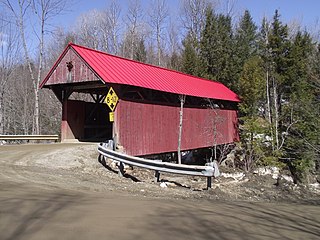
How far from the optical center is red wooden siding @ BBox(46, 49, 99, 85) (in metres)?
12.2

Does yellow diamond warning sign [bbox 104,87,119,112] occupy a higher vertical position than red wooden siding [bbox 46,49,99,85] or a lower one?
lower

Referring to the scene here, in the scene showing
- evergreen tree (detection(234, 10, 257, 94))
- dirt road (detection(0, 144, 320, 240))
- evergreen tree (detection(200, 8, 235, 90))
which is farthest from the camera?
evergreen tree (detection(234, 10, 257, 94))

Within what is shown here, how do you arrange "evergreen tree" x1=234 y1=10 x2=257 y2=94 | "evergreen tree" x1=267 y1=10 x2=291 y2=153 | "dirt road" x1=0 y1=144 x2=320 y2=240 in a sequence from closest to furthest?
1. "dirt road" x1=0 y1=144 x2=320 y2=240
2. "evergreen tree" x1=267 y1=10 x2=291 y2=153
3. "evergreen tree" x1=234 y1=10 x2=257 y2=94

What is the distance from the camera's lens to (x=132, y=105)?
12539 millimetres

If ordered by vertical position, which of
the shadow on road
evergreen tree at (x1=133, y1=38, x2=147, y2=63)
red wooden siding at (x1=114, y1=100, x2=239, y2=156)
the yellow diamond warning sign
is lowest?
the shadow on road

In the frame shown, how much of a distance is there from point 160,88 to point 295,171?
34.0ft

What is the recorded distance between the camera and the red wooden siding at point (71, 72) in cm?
1220

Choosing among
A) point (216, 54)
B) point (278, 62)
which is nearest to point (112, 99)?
point (278, 62)

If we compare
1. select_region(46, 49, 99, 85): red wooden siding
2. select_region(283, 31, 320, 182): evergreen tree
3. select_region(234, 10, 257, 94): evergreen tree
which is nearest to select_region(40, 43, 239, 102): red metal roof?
select_region(46, 49, 99, 85): red wooden siding

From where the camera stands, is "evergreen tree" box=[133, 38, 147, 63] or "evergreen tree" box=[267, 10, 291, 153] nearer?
"evergreen tree" box=[267, 10, 291, 153]

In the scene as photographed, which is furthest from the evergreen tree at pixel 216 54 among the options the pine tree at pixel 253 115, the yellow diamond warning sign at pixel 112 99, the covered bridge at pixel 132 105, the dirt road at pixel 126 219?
the dirt road at pixel 126 219

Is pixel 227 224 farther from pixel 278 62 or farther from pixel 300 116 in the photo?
pixel 278 62

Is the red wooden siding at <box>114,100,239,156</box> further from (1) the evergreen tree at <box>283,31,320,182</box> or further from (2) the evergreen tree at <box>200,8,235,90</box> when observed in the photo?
(2) the evergreen tree at <box>200,8,235,90</box>

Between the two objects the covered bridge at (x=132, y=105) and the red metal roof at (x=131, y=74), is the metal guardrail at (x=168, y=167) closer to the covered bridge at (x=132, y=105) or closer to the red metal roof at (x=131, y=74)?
the covered bridge at (x=132, y=105)
